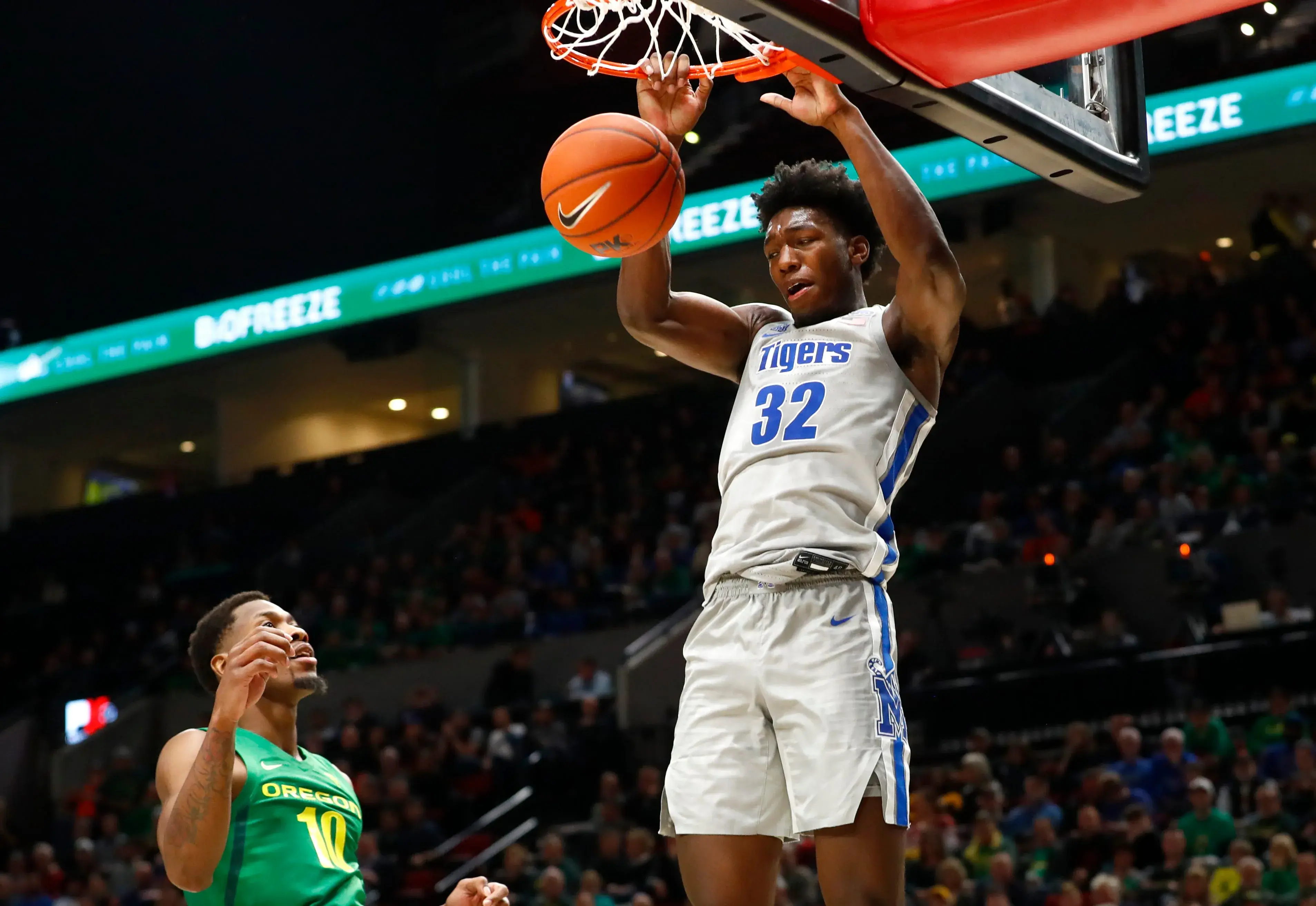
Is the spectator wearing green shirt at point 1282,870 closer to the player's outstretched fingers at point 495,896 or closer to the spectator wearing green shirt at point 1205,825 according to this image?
the spectator wearing green shirt at point 1205,825

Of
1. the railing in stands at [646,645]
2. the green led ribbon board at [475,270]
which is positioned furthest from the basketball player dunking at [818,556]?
the green led ribbon board at [475,270]

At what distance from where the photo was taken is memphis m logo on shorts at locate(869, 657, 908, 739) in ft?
10.8

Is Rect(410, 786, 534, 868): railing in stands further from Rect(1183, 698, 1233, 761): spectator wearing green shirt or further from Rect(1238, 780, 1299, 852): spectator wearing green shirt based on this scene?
Rect(1238, 780, 1299, 852): spectator wearing green shirt

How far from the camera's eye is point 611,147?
3.59m

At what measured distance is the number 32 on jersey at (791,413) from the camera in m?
3.48

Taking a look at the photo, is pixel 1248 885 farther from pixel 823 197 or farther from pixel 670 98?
pixel 670 98

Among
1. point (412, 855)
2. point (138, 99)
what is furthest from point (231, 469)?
point (412, 855)

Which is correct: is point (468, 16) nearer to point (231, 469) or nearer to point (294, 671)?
point (231, 469)

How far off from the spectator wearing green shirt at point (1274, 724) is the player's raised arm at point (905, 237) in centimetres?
679

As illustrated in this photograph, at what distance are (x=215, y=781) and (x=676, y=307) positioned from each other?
148 centimetres

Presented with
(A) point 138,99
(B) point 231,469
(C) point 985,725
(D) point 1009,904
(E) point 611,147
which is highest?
(A) point 138,99

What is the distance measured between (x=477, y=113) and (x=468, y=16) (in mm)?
1148

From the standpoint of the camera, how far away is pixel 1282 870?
26.0 feet

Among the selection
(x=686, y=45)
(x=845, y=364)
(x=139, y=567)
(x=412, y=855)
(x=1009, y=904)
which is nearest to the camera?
(x=845, y=364)
